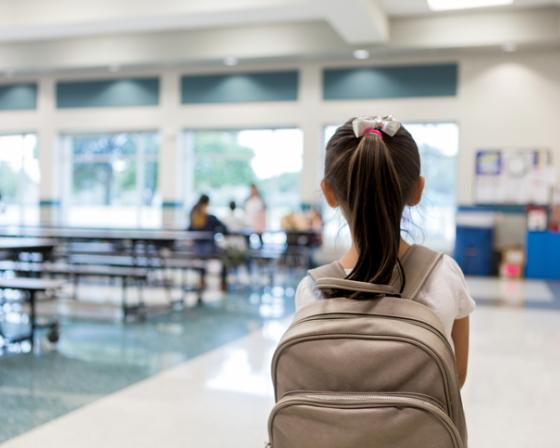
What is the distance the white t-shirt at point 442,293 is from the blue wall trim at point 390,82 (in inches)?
369

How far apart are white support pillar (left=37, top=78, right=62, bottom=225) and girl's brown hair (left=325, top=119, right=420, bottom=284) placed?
12053 mm

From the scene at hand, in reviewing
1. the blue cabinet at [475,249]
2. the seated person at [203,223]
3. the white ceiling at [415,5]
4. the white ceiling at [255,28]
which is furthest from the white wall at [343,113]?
the seated person at [203,223]

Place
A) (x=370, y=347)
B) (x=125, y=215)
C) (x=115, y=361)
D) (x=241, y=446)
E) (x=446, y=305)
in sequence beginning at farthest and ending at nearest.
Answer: (x=125, y=215) < (x=115, y=361) < (x=241, y=446) < (x=446, y=305) < (x=370, y=347)

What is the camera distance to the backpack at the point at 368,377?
3.13 feet

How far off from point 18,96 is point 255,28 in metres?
5.46

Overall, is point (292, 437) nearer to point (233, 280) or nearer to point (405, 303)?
point (405, 303)

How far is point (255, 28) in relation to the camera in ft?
32.9

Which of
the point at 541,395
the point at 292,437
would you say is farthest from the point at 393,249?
the point at 541,395

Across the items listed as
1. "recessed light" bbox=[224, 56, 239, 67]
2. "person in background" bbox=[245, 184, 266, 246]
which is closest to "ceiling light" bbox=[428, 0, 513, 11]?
"recessed light" bbox=[224, 56, 239, 67]

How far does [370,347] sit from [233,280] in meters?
7.35

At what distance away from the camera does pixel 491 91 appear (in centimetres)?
977

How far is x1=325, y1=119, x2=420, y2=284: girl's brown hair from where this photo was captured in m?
1.01

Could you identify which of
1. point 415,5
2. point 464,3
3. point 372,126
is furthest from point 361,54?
point 372,126

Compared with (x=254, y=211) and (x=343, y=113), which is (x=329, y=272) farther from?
(x=343, y=113)
